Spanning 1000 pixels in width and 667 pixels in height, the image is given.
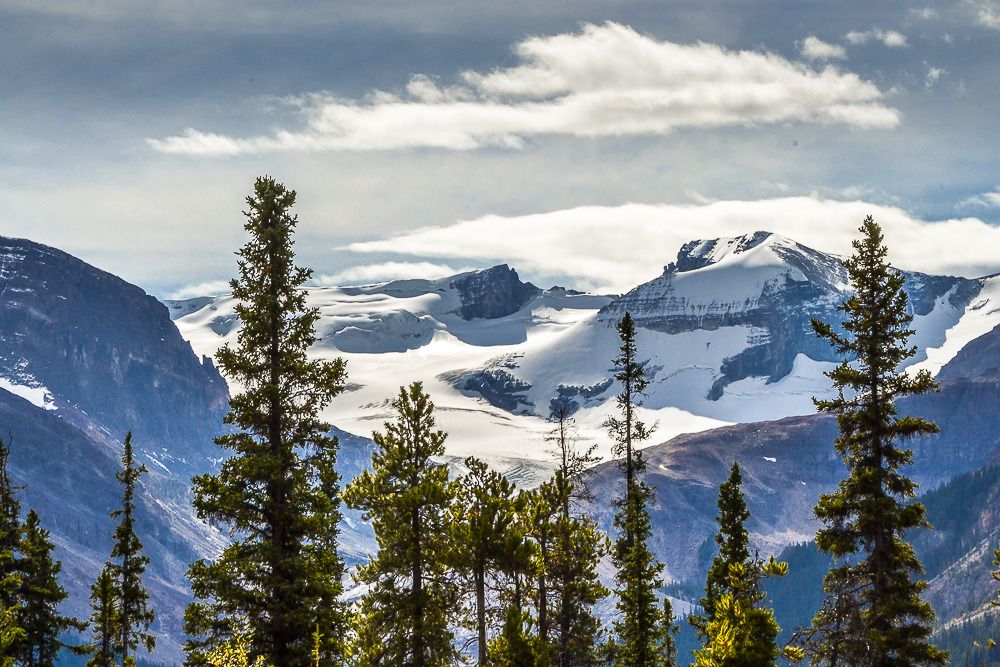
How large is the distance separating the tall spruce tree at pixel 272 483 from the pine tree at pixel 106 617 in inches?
628

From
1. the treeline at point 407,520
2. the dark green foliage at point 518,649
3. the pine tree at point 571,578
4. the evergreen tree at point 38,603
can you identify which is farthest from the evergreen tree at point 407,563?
the evergreen tree at point 38,603

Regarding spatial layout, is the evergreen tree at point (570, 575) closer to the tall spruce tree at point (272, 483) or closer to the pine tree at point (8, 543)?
the tall spruce tree at point (272, 483)

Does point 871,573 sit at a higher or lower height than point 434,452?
lower

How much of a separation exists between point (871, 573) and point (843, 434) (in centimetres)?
447

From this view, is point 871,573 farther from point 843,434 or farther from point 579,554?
point 579,554

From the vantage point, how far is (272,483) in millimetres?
38688

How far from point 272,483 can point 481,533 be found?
22.6 ft

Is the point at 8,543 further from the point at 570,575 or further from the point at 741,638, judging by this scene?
the point at 741,638

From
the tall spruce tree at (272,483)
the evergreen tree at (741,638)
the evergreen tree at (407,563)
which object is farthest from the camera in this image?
the evergreen tree at (407,563)

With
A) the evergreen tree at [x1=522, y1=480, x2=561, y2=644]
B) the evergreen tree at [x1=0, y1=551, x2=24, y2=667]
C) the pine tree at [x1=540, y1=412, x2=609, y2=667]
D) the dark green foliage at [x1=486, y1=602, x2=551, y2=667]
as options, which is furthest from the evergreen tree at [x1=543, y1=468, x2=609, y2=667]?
the evergreen tree at [x1=0, y1=551, x2=24, y2=667]

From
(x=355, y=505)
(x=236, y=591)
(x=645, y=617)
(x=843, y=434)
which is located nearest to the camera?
(x=236, y=591)

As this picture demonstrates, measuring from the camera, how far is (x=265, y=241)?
3978 centimetres

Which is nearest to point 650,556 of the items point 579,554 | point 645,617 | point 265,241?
point 645,617

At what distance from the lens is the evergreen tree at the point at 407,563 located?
40.4 meters
